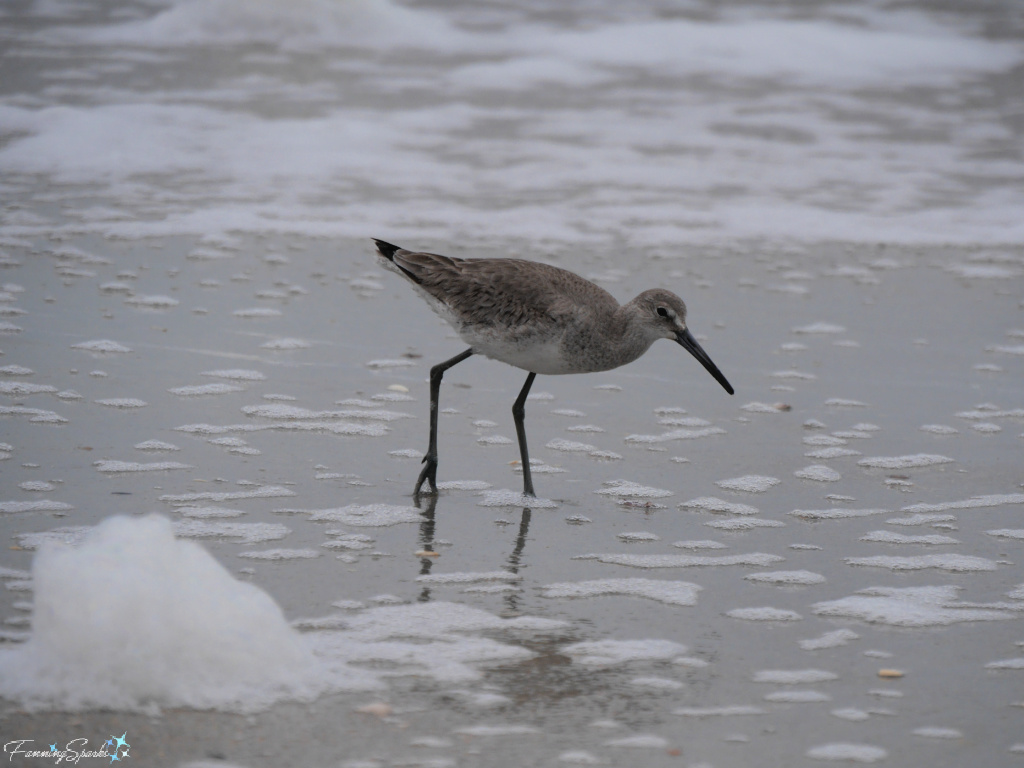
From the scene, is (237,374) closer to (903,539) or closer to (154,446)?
(154,446)

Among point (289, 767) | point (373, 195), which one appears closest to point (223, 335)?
point (373, 195)

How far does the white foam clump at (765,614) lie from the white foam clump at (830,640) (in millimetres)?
133

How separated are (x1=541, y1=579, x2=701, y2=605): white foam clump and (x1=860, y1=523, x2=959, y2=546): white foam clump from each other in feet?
2.77

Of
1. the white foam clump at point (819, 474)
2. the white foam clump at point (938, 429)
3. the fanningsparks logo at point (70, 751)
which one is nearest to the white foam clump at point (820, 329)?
the white foam clump at point (938, 429)

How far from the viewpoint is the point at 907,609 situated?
4.25m

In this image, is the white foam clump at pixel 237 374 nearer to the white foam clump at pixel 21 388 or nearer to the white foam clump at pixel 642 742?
the white foam clump at pixel 21 388

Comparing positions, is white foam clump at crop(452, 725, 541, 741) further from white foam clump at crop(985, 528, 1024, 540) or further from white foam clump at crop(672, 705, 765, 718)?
white foam clump at crop(985, 528, 1024, 540)

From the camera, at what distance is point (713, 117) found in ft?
44.0

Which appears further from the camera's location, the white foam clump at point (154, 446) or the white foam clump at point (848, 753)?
the white foam clump at point (154, 446)

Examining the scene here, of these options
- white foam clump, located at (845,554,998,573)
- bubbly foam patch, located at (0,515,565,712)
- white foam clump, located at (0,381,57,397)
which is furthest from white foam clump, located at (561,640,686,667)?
white foam clump, located at (0,381,57,397)

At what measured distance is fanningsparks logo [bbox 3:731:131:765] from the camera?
314cm

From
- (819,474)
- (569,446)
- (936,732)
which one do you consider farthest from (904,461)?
(936,732)

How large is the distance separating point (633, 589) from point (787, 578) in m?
0.53

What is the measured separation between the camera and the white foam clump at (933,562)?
4.62m
